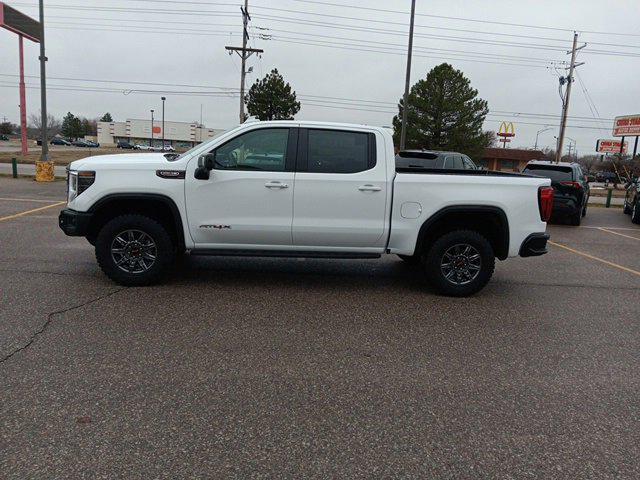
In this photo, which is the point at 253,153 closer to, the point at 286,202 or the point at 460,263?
the point at 286,202

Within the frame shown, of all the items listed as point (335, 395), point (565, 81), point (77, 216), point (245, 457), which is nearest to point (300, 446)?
point (245, 457)

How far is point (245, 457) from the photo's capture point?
2814mm

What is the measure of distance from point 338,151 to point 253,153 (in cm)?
98

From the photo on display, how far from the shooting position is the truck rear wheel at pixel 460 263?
606cm

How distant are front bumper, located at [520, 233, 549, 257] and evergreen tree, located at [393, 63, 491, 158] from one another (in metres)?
37.6

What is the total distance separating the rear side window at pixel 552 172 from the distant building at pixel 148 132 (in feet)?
363

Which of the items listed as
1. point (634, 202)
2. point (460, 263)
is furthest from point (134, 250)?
point (634, 202)

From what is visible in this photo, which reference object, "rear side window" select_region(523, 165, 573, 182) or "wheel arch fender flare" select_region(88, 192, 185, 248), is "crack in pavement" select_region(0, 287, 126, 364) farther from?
"rear side window" select_region(523, 165, 573, 182)

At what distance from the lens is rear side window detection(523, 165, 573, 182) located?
43.7 ft

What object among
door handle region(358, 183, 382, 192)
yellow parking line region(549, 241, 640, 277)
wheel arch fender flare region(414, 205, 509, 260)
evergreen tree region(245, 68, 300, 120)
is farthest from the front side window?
evergreen tree region(245, 68, 300, 120)

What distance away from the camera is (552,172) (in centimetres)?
1351

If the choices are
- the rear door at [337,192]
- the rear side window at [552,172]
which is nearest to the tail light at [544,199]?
the rear door at [337,192]

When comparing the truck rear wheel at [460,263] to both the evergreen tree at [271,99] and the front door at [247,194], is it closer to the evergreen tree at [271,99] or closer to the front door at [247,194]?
the front door at [247,194]

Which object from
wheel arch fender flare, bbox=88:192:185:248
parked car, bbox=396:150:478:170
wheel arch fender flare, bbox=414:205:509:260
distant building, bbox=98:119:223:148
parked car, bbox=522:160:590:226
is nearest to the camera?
wheel arch fender flare, bbox=88:192:185:248
